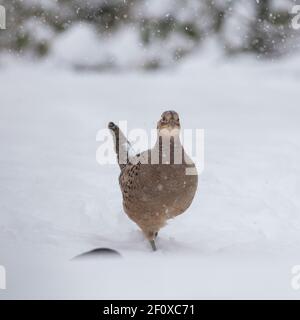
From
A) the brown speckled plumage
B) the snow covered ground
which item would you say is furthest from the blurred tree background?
the brown speckled plumage

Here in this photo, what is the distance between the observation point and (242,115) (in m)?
6.41

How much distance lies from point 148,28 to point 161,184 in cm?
392

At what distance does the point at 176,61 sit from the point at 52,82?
1.37 metres

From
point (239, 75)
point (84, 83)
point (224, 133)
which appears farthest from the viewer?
point (239, 75)

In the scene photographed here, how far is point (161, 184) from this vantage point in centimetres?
315

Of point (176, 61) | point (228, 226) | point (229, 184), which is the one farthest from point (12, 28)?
point (228, 226)

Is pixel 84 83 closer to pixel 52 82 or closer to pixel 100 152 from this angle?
pixel 52 82

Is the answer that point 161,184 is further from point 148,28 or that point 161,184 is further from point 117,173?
point 148,28

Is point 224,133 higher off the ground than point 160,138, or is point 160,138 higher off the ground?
point 224,133

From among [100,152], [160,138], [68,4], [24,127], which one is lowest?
[160,138]

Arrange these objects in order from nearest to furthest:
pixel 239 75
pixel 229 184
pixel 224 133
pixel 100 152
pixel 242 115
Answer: pixel 229 184 < pixel 100 152 < pixel 224 133 < pixel 242 115 < pixel 239 75

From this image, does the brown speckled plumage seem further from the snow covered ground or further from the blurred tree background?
the blurred tree background

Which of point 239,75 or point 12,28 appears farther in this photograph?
point 239,75

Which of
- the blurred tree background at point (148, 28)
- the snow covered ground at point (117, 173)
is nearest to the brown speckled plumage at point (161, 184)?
the snow covered ground at point (117, 173)
